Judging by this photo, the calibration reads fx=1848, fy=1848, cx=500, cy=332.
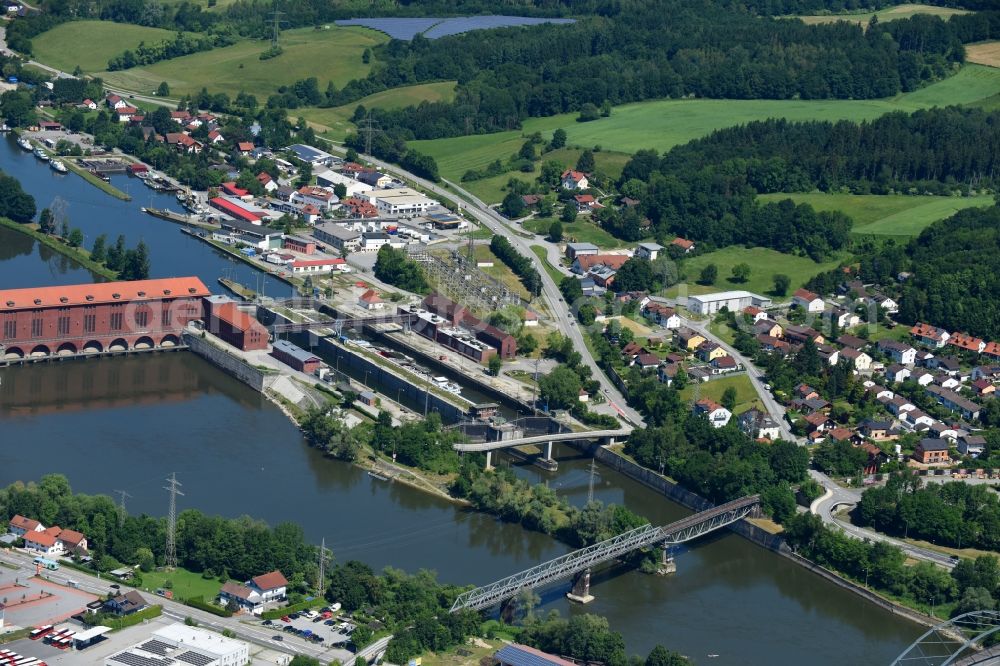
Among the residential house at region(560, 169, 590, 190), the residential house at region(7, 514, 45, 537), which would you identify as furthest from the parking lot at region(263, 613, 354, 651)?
the residential house at region(560, 169, 590, 190)

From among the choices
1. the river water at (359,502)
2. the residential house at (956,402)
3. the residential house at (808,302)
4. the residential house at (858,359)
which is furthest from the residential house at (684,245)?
the river water at (359,502)

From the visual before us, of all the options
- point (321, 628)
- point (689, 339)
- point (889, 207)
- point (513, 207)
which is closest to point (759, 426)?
point (689, 339)

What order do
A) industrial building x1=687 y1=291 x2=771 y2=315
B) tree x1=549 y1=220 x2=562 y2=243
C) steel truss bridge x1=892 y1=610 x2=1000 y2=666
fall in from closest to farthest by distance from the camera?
steel truss bridge x1=892 y1=610 x2=1000 y2=666 < industrial building x1=687 y1=291 x2=771 y2=315 < tree x1=549 y1=220 x2=562 y2=243

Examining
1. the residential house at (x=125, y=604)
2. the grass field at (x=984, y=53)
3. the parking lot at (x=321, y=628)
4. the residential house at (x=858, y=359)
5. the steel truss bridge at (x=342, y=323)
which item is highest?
the grass field at (x=984, y=53)

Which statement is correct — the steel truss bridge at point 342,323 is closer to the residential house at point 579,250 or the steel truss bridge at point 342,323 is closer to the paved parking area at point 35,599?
the residential house at point 579,250

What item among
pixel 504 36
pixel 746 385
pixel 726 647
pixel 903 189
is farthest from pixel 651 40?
pixel 726 647

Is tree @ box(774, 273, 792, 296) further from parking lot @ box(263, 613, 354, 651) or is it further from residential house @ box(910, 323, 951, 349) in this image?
parking lot @ box(263, 613, 354, 651)
